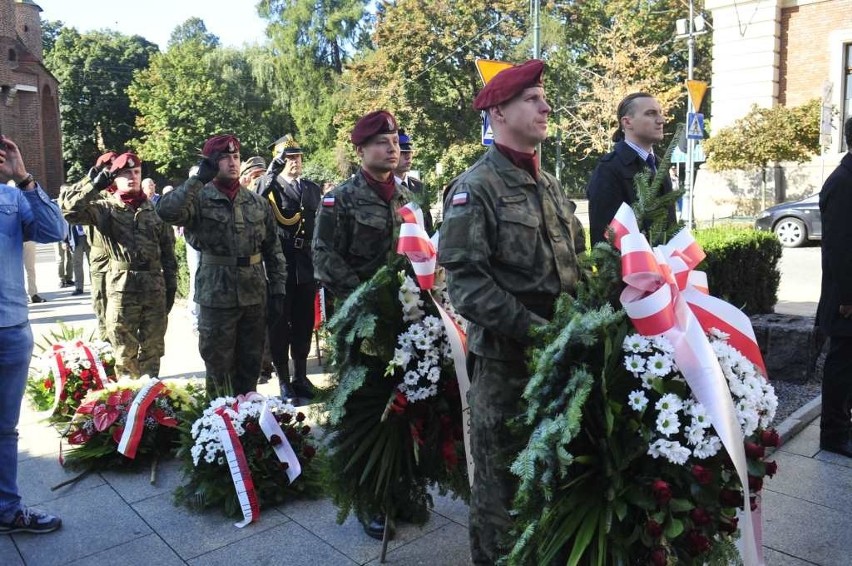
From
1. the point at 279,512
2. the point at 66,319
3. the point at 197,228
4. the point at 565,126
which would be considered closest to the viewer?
the point at 279,512

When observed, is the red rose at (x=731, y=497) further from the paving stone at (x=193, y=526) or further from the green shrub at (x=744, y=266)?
the green shrub at (x=744, y=266)

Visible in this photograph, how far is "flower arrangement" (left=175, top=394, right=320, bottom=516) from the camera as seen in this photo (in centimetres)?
412

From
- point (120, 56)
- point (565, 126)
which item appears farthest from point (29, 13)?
point (565, 126)

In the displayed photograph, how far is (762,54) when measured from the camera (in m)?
22.5

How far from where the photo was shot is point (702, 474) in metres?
2.10

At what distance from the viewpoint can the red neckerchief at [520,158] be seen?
2.75 m

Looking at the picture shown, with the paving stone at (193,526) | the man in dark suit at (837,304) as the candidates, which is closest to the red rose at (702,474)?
the paving stone at (193,526)

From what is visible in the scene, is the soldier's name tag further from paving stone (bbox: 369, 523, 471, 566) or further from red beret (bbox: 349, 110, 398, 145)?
paving stone (bbox: 369, 523, 471, 566)

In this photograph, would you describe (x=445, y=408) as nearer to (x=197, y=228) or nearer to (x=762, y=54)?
(x=197, y=228)

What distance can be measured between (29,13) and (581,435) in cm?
4810

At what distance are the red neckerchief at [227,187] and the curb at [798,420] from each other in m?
4.03

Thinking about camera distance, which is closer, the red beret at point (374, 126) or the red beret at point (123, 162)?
the red beret at point (374, 126)

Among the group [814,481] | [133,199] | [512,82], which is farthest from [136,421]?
[814,481]

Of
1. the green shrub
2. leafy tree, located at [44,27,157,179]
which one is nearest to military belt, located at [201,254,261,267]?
the green shrub
